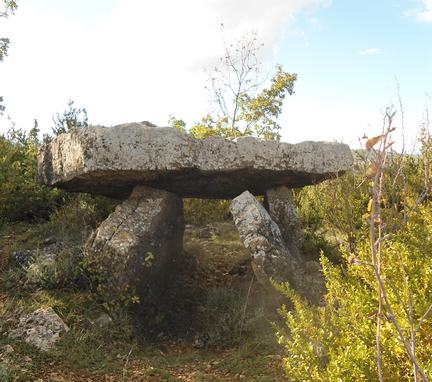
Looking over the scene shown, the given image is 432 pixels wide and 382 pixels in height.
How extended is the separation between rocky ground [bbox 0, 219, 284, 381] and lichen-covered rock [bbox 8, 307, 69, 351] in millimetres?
69

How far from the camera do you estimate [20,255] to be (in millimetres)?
6859

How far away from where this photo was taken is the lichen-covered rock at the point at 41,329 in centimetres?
502

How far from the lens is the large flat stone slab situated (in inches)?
246

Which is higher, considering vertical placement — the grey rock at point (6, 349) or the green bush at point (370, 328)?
the green bush at point (370, 328)

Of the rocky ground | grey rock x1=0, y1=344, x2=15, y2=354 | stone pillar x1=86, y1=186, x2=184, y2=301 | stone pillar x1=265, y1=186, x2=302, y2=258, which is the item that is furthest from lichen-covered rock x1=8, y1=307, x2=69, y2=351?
stone pillar x1=265, y1=186, x2=302, y2=258

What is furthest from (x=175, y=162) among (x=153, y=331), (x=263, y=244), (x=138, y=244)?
(x=153, y=331)

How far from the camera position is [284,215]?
306 inches

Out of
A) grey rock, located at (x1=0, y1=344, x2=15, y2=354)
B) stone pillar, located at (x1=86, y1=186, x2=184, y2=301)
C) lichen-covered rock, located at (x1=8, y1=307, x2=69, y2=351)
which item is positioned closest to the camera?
grey rock, located at (x1=0, y1=344, x2=15, y2=354)

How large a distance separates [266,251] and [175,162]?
5.65ft

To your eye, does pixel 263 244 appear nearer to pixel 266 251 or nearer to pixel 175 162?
pixel 266 251

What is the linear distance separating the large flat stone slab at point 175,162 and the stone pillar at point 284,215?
0.58 ft

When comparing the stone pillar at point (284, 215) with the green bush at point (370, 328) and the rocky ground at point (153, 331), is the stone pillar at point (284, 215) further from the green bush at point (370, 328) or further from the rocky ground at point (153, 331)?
the green bush at point (370, 328)

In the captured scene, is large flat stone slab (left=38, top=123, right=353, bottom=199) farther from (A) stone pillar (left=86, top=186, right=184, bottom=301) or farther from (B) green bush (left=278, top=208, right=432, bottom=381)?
(B) green bush (left=278, top=208, right=432, bottom=381)

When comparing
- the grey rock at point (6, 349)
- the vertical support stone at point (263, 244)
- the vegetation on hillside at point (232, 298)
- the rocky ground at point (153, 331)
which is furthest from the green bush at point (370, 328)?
the grey rock at point (6, 349)
